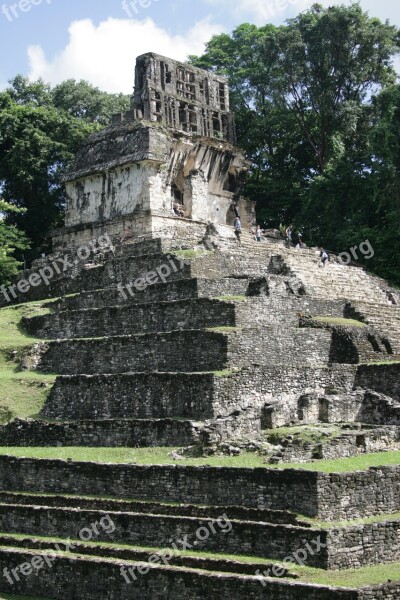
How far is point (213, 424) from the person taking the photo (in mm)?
24891

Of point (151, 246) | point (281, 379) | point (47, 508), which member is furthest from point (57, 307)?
point (47, 508)

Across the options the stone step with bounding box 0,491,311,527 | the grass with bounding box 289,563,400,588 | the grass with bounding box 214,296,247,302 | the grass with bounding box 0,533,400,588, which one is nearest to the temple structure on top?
the grass with bounding box 214,296,247,302

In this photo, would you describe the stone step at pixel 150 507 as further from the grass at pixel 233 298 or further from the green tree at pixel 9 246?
the green tree at pixel 9 246

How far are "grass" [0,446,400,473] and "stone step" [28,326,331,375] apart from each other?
3.90 m

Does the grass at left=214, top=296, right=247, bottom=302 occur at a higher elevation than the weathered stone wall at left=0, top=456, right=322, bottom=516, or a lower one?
higher

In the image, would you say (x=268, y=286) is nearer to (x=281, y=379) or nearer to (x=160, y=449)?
(x=281, y=379)

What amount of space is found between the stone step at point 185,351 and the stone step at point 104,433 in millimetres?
2888

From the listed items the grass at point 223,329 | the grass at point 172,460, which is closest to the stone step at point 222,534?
the grass at point 172,460

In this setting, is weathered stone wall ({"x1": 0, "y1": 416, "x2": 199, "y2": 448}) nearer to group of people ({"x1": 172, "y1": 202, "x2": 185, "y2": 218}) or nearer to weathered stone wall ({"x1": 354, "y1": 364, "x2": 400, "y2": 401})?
weathered stone wall ({"x1": 354, "y1": 364, "x2": 400, "y2": 401})

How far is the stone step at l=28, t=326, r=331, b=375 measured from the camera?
28.3 meters

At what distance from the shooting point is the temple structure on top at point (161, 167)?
41.3m

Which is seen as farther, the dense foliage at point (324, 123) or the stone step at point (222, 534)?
the dense foliage at point (324, 123)

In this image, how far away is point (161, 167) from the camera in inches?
1646

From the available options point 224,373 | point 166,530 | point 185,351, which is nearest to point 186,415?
point 224,373
